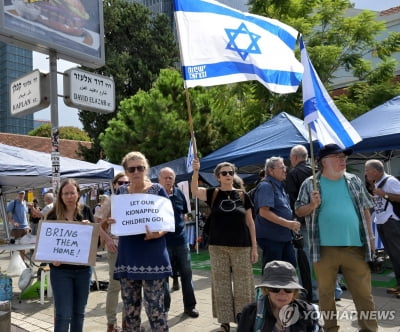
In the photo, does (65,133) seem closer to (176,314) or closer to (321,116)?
(176,314)

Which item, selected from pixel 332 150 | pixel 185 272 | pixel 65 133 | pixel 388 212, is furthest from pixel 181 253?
pixel 65 133

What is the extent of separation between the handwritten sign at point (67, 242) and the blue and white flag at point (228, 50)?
6.08 feet

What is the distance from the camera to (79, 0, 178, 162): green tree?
28.1 meters

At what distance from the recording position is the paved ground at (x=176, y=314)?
193 inches

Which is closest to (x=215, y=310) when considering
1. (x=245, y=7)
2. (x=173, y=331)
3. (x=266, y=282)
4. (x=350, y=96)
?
(x=173, y=331)

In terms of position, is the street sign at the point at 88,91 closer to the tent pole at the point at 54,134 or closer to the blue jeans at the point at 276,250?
the tent pole at the point at 54,134

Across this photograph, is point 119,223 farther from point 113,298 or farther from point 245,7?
point 245,7

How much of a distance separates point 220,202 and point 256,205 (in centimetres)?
46

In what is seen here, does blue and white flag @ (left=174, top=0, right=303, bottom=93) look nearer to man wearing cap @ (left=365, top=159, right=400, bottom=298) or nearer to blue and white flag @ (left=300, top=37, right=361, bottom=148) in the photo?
blue and white flag @ (left=300, top=37, right=361, bottom=148)

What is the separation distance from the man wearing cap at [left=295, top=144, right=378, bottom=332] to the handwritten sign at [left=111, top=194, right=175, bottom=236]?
50.9 inches

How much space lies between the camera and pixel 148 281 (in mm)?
3617

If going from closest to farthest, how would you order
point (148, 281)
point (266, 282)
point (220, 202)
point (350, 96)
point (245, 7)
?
point (266, 282) → point (148, 281) → point (220, 202) → point (350, 96) → point (245, 7)

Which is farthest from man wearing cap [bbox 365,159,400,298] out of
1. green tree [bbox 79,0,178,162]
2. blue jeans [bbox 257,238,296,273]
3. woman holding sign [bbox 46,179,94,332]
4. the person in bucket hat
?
green tree [bbox 79,0,178,162]

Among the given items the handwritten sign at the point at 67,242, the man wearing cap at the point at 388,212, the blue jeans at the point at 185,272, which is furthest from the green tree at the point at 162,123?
the handwritten sign at the point at 67,242
